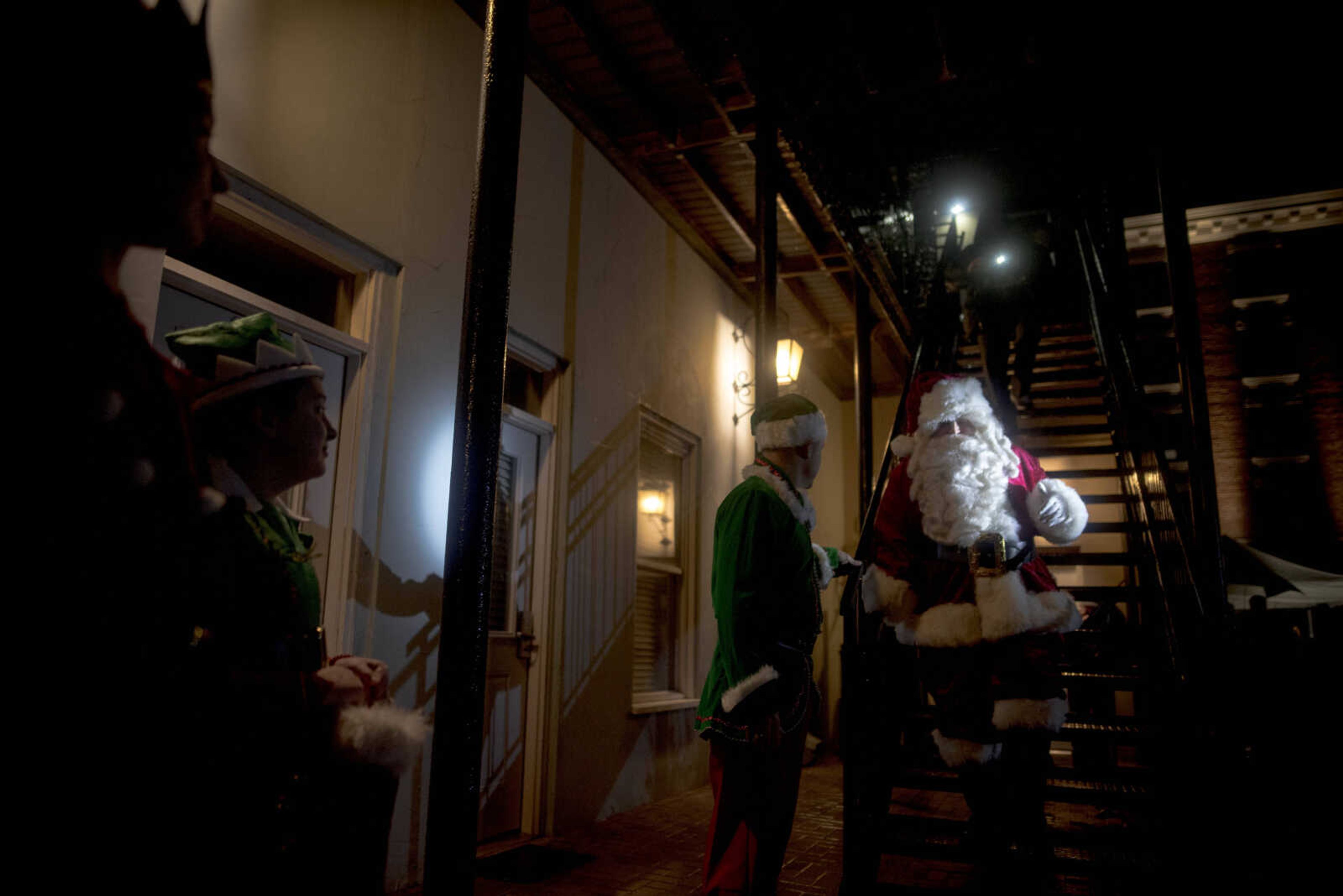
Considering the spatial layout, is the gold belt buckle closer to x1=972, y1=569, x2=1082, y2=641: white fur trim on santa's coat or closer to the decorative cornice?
x1=972, y1=569, x2=1082, y2=641: white fur trim on santa's coat

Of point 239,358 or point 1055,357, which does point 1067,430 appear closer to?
point 1055,357

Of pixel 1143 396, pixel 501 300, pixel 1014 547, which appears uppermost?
pixel 1143 396

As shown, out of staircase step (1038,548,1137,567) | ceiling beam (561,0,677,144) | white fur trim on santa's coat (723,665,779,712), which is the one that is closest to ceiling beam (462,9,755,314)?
ceiling beam (561,0,677,144)

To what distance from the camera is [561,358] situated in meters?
5.71

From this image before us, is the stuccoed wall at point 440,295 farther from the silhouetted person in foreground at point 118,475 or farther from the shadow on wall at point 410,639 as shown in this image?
the silhouetted person in foreground at point 118,475

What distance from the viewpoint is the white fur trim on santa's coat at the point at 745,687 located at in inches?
113

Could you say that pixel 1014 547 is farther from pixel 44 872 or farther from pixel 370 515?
pixel 44 872

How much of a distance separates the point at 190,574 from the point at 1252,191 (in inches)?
448

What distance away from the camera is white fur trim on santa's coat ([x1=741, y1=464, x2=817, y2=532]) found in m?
3.22

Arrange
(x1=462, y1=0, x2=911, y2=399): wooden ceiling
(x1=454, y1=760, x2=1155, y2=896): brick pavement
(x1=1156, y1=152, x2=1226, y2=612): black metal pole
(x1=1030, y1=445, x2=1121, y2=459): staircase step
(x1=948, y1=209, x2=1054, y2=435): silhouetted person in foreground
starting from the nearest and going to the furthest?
(x1=454, y1=760, x2=1155, y2=896): brick pavement, (x1=1156, y1=152, x2=1226, y2=612): black metal pole, (x1=462, y1=0, x2=911, y2=399): wooden ceiling, (x1=1030, y1=445, x2=1121, y2=459): staircase step, (x1=948, y1=209, x2=1054, y2=435): silhouetted person in foreground

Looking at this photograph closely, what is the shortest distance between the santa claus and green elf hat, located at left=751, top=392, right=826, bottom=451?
655mm

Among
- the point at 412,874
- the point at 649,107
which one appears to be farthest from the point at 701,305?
the point at 412,874

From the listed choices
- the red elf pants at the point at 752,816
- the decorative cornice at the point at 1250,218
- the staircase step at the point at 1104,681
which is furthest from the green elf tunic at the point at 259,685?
the decorative cornice at the point at 1250,218

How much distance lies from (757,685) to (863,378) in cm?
611
